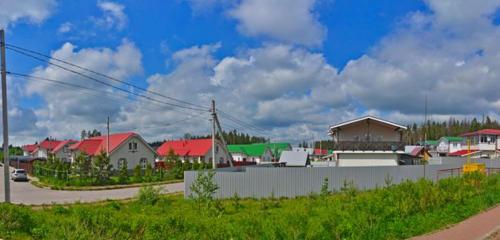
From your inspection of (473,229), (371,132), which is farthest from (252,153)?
(473,229)

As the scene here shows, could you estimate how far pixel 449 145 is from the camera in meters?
86.4

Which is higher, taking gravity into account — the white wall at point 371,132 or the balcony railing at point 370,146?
the white wall at point 371,132

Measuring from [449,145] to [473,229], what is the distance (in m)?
82.0

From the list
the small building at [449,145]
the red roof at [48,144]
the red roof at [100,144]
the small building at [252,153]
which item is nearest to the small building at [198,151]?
the red roof at [100,144]

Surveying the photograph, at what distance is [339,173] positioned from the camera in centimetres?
2500

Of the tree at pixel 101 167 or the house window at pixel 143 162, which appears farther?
the house window at pixel 143 162

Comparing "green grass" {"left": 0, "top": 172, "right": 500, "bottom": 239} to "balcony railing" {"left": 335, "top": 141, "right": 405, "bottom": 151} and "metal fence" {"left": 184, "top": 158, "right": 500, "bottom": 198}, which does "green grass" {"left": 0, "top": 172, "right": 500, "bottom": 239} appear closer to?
"metal fence" {"left": 184, "top": 158, "right": 500, "bottom": 198}

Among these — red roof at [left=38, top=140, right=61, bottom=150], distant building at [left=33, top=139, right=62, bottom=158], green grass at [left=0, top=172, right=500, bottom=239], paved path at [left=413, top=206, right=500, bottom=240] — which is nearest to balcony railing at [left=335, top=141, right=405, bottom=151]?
green grass at [left=0, top=172, right=500, bottom=239]

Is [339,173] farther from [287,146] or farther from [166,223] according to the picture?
[287,146]

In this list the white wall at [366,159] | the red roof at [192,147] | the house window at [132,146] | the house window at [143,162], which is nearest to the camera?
the white wall at [366,159]

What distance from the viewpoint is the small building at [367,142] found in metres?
36.2

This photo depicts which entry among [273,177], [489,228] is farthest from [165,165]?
[489,228]

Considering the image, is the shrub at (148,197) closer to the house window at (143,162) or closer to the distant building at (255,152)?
the house window at (143,162)

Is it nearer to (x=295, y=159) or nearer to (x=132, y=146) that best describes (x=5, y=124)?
(x=295, y=159)
